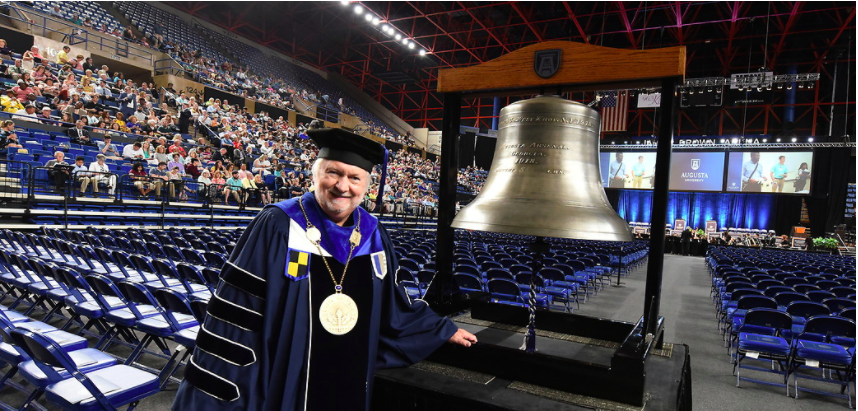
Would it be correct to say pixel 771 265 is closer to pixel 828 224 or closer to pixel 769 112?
pixel 828 224

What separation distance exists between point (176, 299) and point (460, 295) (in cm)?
246

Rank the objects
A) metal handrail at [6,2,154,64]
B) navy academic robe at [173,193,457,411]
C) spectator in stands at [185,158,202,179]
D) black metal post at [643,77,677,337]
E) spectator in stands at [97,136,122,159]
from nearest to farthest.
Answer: navy academic robe at [173,193,457,411] → black metal post at [643,77,677,337] → spectator in stands at [97,136,122,159] → spectator in stands at [185,158,202,179] → metal handrail at [6,2,154,64]

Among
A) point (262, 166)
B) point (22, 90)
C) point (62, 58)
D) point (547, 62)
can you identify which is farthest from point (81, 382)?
point (62, 58)

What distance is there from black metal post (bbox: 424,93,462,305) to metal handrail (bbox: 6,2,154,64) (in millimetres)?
18910

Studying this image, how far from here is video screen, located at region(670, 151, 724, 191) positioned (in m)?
22.6

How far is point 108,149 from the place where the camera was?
462 inches

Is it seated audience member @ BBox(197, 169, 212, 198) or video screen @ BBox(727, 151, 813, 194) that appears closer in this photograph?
seated audience member @ BBox(197, 169, 212, 198)

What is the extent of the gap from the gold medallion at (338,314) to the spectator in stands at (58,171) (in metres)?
11.2

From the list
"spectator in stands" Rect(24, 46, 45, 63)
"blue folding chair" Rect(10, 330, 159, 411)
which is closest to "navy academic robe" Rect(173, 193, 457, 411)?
"blue folding chair" Rect(10, 330, 159, 411)

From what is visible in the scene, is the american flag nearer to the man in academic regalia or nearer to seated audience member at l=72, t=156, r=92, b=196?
seated audience member at l=72, t=156, r=92, b=196

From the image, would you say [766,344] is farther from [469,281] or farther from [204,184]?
[204,184]

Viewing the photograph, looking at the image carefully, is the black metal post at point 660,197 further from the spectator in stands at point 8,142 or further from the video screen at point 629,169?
the video screen at point 629,169

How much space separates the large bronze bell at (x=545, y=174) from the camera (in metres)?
1.76

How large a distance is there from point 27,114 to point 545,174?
550 inches
